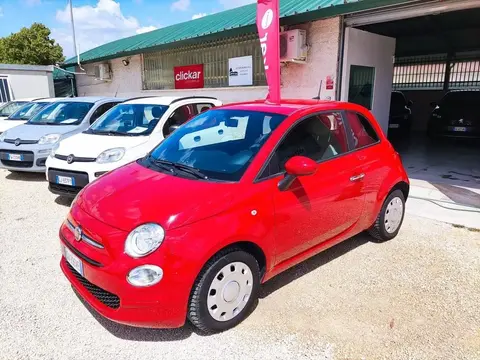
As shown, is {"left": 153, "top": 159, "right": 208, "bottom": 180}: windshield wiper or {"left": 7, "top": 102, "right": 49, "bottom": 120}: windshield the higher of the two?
{"left": 7, "top": 102, "right": 49, "bottom": 120}: windshield

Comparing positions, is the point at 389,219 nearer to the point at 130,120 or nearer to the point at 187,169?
the point at 187,169

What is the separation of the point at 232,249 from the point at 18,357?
1.58m

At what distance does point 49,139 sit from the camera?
22.9 ft

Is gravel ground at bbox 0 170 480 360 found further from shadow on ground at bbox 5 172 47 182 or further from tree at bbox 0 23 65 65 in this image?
tree at bbox 0 23 65 65

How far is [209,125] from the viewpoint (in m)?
3.69

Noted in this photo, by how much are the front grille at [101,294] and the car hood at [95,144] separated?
293 cm

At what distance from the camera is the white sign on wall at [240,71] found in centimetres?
931

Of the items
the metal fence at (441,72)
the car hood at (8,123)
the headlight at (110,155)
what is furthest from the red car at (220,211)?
the metal fence at (441,72)

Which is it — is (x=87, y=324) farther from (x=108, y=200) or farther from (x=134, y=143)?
(x=134, y=143)

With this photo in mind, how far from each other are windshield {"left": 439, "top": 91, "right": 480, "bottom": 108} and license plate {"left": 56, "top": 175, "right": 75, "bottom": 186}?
10613 millimetres

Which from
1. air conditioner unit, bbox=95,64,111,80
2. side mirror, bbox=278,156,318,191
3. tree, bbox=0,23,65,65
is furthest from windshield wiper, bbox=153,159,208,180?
tree, bbox=0,23,65,65

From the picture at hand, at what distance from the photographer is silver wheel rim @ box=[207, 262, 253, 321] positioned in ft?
8.46

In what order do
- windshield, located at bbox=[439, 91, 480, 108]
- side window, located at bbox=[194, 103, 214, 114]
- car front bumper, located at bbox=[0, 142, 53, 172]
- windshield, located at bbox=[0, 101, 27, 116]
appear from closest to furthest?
side window, located at bbox=[194, 103, 214, 114], car front bumper, located at bbox=[0, 142, 53, 172], windshield, located at bbox=[439, 91, 480, 108], windshield, located at bbox=[0, 101, 27, 116]

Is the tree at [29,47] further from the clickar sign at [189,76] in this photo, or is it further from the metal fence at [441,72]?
the metal fence at [441,72]
